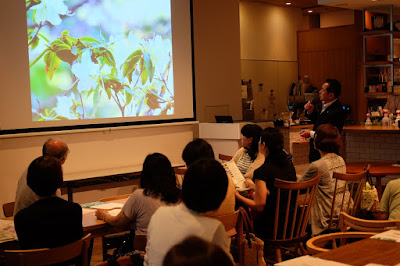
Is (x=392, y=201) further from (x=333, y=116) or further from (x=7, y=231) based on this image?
(x=333, y=116)

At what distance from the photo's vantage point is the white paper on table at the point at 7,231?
9.90 ft

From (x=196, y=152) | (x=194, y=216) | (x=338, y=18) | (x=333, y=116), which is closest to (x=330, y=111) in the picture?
(x=333, y=116)

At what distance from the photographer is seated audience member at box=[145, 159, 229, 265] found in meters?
2.04

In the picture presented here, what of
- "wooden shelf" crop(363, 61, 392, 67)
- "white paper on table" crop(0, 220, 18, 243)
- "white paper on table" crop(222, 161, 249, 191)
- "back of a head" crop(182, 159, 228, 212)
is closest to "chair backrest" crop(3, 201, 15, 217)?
"white paper on table" crop(0, 220, 18, 243)

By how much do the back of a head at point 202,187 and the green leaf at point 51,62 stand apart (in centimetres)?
435

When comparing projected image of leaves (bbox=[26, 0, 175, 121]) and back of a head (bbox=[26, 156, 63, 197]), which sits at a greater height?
projected image of leaves (bbox=[26, 0, 175, 121])

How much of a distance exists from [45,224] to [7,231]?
593 mm

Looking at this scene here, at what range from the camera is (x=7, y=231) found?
10.4 ft

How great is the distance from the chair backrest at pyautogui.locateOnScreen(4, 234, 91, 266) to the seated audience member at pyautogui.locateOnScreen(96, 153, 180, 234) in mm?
513

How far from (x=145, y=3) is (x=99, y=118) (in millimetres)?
1693

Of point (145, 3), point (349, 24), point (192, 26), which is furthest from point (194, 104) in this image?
point (349, 24)

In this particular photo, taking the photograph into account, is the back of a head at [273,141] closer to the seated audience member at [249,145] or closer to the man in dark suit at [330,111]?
the seated audience member at [249,145]

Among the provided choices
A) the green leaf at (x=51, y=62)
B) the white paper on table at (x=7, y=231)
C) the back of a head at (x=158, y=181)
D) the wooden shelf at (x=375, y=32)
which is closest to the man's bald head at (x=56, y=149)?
the white paper on table at (x=7, y=231)

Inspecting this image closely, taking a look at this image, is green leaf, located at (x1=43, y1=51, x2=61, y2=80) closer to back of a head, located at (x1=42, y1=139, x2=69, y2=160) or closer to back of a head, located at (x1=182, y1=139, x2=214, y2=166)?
back of a head, located at (x1=42, y1=139, x2=69, y2=160)
